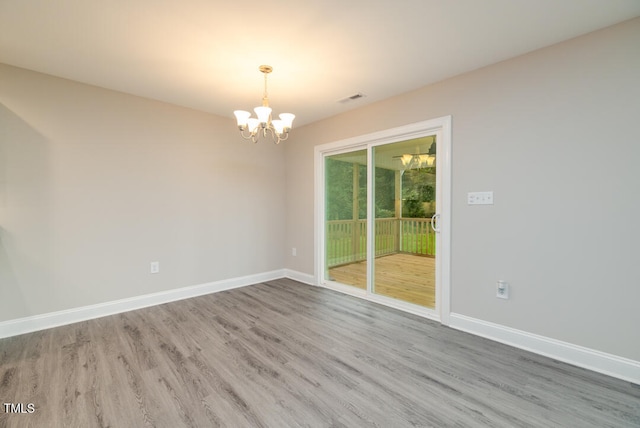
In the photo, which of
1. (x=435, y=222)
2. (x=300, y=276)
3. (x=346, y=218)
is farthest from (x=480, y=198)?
(x=300, y=276)

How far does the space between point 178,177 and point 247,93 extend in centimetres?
146

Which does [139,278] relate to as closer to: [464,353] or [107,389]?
[107,389]

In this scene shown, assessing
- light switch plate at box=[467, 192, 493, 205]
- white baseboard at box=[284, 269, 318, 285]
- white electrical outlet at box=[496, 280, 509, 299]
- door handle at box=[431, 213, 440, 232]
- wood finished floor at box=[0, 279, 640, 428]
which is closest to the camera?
wood finished floor at box=[0, 279, 640, 428]

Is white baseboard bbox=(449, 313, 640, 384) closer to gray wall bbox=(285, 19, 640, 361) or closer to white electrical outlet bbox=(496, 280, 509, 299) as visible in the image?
gray wall bbox=(285, 19, 640, 361)

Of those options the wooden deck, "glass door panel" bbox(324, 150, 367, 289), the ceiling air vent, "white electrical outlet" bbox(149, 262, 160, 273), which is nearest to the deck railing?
"glass door panel" bbox(324, 150, 367, 289)

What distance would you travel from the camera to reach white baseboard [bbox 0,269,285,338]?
8.50 ft

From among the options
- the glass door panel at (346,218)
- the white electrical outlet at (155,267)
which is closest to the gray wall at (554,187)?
the glass door panel at (346,218)

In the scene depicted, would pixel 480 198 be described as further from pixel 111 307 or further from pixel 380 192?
pixel 111 307

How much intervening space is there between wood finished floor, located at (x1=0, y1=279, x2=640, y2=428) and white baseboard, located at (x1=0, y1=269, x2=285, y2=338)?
0.10 metres

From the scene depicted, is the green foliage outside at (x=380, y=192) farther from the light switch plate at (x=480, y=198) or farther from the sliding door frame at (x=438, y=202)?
the light switch plate at (x=480, y=198)

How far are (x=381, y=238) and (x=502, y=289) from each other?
4.82 feet

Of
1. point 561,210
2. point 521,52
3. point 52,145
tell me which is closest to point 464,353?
point 561,210

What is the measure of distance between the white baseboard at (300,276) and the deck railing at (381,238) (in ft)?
1.22

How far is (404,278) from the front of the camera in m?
3.50
